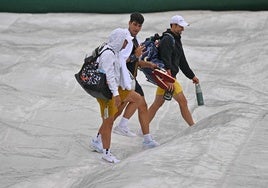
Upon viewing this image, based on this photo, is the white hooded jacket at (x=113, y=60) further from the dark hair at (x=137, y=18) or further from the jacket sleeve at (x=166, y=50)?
the jacket sleeve at (x=166, y=50)

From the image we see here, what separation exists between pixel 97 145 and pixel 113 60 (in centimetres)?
119

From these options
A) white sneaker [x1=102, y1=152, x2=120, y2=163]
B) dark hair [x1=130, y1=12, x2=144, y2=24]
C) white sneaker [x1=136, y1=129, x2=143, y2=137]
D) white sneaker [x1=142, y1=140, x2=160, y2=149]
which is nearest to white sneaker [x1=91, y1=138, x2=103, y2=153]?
white sneaker [x1=102, y1=152, x2=120, y2=163]

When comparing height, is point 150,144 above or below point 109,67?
below

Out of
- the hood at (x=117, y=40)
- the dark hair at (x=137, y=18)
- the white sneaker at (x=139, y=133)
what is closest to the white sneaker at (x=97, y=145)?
the white sneaker at (x=139, y=133)

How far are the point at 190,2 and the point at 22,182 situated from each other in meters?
8.21

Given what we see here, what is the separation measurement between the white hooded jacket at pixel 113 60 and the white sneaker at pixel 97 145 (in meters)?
0.92

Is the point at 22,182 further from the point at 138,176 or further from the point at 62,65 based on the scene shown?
the point at 62,65

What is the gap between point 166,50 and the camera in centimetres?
785

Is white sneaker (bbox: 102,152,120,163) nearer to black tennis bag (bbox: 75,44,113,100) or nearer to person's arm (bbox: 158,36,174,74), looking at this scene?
A: black tennis bag (bbox: 75,44,113,100)

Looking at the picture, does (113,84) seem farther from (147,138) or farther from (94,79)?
(147,138)

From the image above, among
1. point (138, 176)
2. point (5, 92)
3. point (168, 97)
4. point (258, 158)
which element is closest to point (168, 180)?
point (138, 176)

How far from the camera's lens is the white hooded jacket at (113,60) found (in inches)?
271

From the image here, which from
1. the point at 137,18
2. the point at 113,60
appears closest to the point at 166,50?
the point at 137,18

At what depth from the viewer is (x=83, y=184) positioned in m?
6.18
